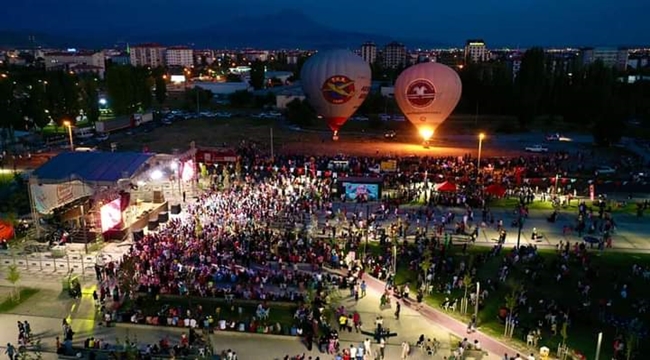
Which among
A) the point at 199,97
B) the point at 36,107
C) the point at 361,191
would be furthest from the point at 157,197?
the point at 199,97

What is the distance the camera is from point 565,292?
22.0 metres

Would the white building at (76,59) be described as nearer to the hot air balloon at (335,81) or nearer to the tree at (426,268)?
the hot air balloon at (335,81)

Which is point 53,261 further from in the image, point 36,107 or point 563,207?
point 36,107

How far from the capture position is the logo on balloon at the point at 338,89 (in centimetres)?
4362

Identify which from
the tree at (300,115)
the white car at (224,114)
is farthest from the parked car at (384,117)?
the white car at (224,114)

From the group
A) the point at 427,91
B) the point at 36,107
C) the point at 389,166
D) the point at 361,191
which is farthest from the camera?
the point at 36,107

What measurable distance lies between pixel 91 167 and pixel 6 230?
5.27 metres

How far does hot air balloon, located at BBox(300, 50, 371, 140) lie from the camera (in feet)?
143

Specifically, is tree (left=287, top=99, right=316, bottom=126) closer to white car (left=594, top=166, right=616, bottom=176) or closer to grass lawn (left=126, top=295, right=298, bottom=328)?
white car (left=594, top=166, right=616, bottom=176)

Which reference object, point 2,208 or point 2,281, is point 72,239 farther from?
point 2,208

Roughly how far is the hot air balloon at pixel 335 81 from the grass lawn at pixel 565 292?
21386mm

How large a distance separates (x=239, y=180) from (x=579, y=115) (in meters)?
51.0

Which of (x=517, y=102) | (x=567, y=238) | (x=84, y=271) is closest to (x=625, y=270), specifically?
(x=567, y=238)

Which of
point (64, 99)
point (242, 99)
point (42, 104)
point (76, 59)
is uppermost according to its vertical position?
point (76, 59)
